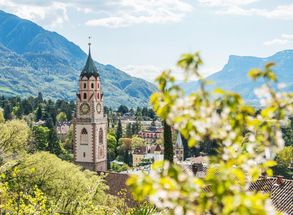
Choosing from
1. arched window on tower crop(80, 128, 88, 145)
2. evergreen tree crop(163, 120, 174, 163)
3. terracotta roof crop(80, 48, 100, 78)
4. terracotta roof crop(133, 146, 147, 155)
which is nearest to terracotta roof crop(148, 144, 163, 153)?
terracotta roof crop(133, 146, 147, 155)

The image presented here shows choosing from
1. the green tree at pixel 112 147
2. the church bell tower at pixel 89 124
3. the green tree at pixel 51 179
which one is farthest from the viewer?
the green tree at pixel 112 147

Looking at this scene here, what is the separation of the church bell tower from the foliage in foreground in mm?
51982

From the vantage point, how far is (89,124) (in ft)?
186

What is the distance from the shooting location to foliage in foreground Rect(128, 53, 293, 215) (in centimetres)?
420

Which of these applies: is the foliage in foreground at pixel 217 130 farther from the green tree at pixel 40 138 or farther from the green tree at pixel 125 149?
the green tree at pixel 125 149

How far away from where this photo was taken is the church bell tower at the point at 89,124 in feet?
185

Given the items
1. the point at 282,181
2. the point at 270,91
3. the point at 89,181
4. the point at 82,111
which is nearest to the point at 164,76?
the point at 270,91

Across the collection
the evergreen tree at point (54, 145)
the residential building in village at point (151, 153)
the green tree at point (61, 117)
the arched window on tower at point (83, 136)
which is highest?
the green tree at point (61, 117)

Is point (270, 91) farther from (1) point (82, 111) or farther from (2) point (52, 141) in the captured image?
(2) point (52, 141)

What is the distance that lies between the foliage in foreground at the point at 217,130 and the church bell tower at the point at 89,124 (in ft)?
171

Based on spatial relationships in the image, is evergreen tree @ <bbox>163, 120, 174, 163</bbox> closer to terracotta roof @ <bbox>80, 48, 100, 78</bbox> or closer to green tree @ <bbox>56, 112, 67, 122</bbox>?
terracotta roof @ <bbox>80, 48, 100, 78</bbox>

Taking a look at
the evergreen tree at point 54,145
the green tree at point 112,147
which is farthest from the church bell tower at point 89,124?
the green tree at point 112,147

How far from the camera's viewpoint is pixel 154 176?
14.1 ft

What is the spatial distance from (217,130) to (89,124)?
5261 cm
